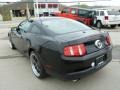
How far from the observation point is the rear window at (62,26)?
4047 millimetres

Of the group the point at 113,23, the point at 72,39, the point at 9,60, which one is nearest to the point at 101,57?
the point at 72,39

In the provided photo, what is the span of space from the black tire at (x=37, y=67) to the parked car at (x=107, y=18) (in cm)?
1007

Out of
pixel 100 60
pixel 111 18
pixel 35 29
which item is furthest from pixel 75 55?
pixel 111 18

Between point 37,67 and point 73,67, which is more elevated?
point 73,67

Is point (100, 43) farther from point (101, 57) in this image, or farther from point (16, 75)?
point (16, 75)

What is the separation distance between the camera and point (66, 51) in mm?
3152

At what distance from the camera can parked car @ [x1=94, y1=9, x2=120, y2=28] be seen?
42.8ft

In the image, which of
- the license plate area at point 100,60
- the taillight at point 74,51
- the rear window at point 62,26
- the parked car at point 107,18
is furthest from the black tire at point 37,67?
the parked car at point 107,18

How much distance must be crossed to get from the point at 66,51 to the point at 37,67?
120 cm

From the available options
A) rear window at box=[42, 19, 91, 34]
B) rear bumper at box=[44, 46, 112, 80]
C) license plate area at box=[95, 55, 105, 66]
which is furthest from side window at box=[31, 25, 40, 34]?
license plate area at box=[95, 55, 105, 66]

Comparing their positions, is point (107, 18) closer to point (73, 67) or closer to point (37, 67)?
point (37, 67)

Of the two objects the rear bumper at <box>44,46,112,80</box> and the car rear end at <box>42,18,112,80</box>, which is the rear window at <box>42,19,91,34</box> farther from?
the rear bumper at <box>44,46,112,80</box>

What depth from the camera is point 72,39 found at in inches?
130

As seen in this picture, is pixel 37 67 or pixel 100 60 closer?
pixel 100 60
